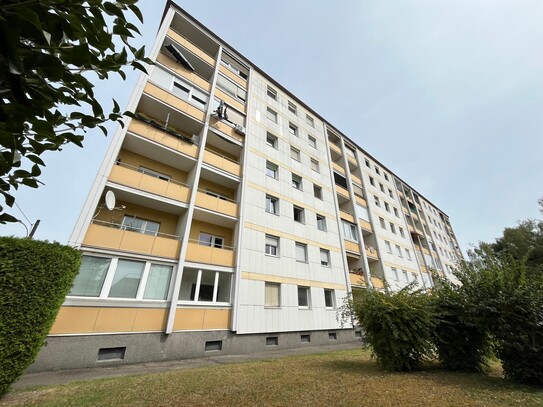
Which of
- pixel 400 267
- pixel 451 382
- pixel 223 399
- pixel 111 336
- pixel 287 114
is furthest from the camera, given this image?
pixel 400 267

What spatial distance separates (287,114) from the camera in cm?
2159

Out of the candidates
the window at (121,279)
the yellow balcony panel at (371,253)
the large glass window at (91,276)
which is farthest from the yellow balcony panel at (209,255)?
the yellow balcony panel at (371,253)

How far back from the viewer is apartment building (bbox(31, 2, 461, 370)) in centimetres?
912

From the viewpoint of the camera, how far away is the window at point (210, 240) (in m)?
13.2

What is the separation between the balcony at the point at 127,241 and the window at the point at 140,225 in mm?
486

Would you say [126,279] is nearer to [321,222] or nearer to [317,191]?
[321,222]

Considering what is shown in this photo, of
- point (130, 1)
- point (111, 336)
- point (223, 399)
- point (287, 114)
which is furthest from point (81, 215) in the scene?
point (287, 114)

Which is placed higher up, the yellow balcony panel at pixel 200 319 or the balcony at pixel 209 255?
the balcony at pixel 209 255

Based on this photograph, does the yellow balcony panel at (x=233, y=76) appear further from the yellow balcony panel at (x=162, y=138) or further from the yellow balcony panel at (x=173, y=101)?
the yellow balcony panel at (x=162, y=138)

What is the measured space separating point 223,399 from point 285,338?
8.75 m

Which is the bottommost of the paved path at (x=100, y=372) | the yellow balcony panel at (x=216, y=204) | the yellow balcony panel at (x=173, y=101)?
the paved path at (x=100, y=372)

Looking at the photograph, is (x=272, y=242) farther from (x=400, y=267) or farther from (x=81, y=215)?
(x=400, y=267)

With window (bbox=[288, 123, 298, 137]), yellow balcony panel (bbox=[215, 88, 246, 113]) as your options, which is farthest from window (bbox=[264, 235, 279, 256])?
window (bbox=[288, 123, 298, 137])

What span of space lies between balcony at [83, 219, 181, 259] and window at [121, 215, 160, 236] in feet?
1.59
